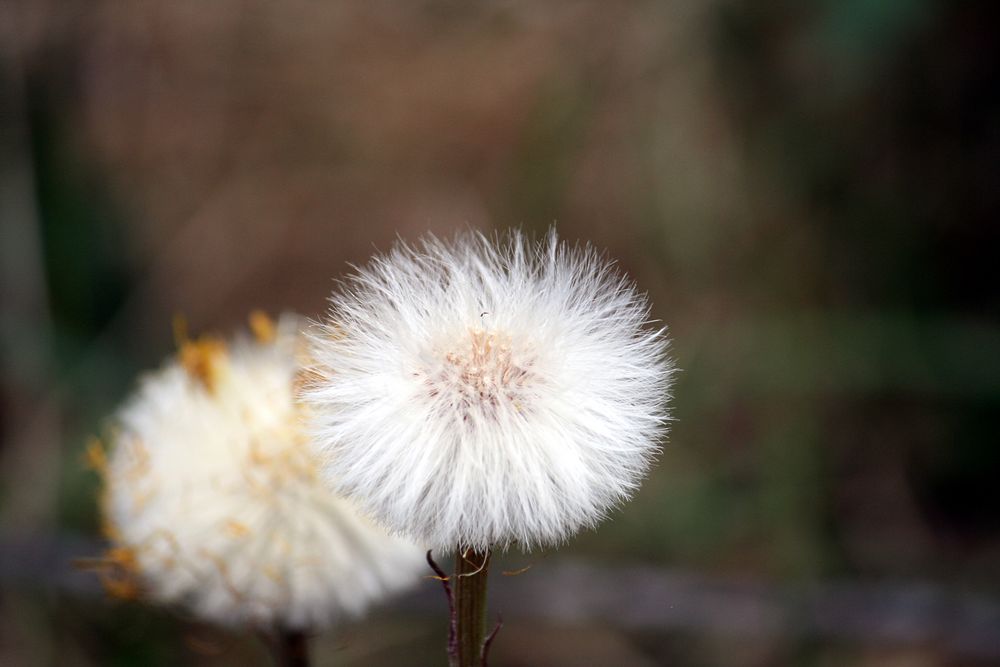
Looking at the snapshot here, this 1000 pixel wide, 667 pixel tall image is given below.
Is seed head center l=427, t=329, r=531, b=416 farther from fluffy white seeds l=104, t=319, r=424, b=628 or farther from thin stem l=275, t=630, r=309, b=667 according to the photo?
thin stem l=275, t=630, r=309, b=667

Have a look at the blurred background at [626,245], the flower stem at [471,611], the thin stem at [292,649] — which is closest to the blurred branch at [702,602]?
the blurred background at [626,245]

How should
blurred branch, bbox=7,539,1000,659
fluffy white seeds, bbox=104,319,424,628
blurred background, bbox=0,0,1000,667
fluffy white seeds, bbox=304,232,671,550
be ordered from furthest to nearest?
blurred background, bbox=0,0,1000,667 < blurred branch, bbox=7,539,1000,659 < fluffy white seeds, bbox=104,319,424,628 < fluffy white seeds, bbox=304,232,671,550

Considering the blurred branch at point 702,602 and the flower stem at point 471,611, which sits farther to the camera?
the blurred branch at point 702,602

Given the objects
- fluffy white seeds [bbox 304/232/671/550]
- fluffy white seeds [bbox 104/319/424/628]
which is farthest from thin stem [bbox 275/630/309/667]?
fluffy white seeds [bbox 304/232/671/550]

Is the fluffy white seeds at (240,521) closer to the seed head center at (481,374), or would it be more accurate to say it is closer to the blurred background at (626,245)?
the seed head center at (481,374)

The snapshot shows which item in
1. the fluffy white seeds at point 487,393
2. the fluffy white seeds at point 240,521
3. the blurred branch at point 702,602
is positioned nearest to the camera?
the fluffy white seeds at point 487,393
